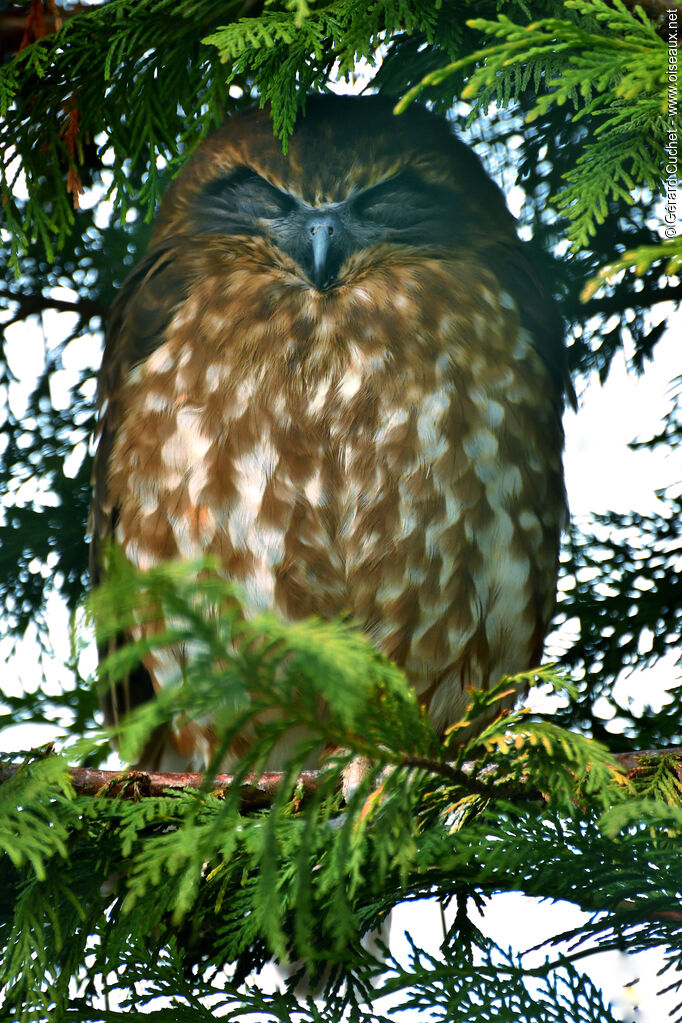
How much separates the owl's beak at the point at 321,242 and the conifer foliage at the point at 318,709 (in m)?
0.38

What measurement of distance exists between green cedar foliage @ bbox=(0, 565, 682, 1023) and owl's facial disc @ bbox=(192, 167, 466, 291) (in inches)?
58.6

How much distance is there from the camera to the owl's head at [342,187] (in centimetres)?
297

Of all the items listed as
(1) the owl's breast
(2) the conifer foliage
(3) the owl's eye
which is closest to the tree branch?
(2) the conifer foliage

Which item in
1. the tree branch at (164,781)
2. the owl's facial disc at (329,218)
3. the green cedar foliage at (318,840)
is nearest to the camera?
the green cedar foliage at (318,840)

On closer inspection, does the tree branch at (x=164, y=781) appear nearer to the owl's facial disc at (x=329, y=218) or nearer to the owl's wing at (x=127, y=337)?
the owl's wing at (x=127, y=337)

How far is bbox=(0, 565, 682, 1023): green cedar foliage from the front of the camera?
112 centimetres

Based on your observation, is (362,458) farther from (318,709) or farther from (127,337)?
(318,709)

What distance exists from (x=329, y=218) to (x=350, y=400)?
1.80 feet

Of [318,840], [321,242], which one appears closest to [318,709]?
[318,840]

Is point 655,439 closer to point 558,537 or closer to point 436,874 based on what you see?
point 558,537

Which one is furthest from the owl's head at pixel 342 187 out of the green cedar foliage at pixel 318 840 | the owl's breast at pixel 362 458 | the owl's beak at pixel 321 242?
the green cedar foliage at pixel 318 840

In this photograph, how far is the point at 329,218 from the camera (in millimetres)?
2922

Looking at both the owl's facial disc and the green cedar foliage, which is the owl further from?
the green cedar foliage

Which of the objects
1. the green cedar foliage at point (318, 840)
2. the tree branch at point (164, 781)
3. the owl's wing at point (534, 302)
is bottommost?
the green cedar foliage at point (318, 840)
